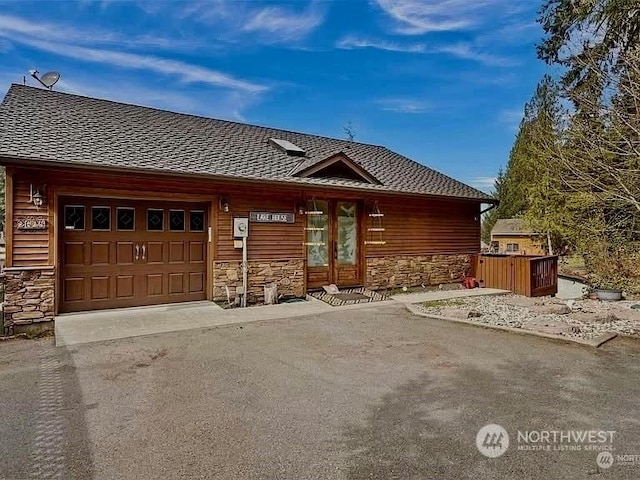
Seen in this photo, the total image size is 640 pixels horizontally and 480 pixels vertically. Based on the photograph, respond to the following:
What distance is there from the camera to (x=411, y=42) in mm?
12898

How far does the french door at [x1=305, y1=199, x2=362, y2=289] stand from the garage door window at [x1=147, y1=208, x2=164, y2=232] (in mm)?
3018

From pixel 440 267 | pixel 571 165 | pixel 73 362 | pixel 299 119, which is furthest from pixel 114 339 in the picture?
pixel 299 119

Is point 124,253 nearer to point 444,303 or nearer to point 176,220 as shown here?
point 176,220

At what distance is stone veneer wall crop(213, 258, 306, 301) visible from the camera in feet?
26.5

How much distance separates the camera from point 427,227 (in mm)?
10820

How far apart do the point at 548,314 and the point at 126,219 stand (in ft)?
25.1

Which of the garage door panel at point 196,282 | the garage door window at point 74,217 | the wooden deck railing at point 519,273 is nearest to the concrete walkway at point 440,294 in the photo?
the wooden deck railing at point 519,273

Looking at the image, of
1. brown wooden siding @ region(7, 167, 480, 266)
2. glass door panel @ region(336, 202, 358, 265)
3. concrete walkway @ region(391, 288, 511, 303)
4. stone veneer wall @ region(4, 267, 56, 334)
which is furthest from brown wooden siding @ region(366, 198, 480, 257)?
stone veneer wall @ region(4, 267, 56, 334)

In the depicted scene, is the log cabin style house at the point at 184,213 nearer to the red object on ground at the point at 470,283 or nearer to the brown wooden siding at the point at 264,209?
the brown wooden siding at the point at 264,209

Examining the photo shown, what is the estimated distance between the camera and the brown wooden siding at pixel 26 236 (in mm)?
6320

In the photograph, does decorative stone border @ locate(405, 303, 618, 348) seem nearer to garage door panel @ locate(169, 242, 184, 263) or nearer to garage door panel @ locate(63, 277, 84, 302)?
garage door panel @ locate(169, 242, 184, 263)

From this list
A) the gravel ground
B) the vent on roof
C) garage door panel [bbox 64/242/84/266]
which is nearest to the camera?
the gravel ground

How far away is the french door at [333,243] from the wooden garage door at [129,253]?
2.40m

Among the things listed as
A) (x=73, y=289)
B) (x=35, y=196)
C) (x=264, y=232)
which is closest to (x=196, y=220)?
(x=264, y=232)
